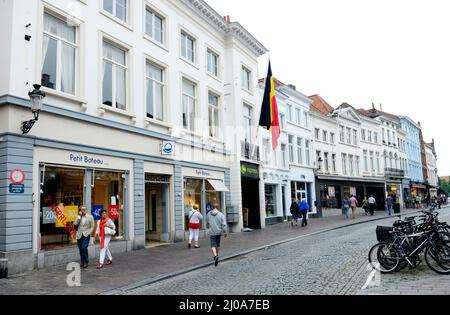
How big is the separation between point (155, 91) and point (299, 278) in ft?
36.8

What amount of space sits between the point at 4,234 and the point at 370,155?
145 ft

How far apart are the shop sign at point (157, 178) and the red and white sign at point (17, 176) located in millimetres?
5878

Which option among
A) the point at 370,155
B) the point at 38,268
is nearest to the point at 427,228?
the point at 38,268

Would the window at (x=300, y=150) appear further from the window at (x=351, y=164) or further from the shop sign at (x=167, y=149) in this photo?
the shop sign at (x=167, y=149)

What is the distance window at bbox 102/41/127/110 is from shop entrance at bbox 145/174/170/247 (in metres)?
3.60

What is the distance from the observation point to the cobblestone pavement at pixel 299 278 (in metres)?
7.21

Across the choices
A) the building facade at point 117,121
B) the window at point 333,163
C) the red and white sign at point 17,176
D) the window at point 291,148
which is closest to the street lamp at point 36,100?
the building facade at point 117,121

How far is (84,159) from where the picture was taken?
41.8ft

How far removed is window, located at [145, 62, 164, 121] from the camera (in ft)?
54.4

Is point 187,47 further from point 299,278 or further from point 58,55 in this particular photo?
point 299,278

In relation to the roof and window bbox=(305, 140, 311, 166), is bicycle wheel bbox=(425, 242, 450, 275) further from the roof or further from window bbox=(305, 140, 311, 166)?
the roof

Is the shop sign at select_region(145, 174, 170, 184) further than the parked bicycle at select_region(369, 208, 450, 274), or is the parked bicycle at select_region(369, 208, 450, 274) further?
the shop sign at select_region(145, 174, 170, 184)

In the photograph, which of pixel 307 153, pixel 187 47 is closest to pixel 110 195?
pixel 187 47

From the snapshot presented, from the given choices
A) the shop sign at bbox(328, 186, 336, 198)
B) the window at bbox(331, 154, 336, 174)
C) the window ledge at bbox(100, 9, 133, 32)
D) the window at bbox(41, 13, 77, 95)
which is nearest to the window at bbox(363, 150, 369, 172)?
the window at bbox(331, 154, 336, 174)
